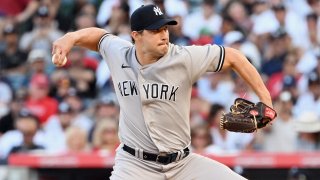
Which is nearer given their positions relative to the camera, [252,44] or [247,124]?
[247,124]

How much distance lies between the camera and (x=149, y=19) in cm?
609

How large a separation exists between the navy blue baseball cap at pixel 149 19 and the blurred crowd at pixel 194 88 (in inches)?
134

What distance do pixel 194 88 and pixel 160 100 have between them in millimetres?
4918

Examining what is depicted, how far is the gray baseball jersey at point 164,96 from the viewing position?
6.05 meters

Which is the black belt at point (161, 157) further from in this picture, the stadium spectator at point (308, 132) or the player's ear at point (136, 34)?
the stadium spectator at point (308, 132)

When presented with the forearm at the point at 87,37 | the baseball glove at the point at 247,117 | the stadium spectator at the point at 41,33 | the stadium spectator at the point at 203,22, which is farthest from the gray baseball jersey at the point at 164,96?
the stadium spectator at the point at 41,33

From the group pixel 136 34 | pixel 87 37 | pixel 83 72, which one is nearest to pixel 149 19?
pixel 136 34

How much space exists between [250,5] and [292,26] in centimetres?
84

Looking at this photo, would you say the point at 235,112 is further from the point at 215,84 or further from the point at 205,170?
the point at 215,84

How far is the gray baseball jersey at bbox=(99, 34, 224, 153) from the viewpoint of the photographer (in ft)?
19.9

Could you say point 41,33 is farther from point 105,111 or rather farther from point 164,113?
point 164,113

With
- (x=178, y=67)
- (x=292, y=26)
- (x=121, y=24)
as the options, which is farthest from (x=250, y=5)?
(x=178, y=67)

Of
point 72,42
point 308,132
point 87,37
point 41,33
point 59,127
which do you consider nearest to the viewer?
point 72,42

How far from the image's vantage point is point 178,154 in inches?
241
